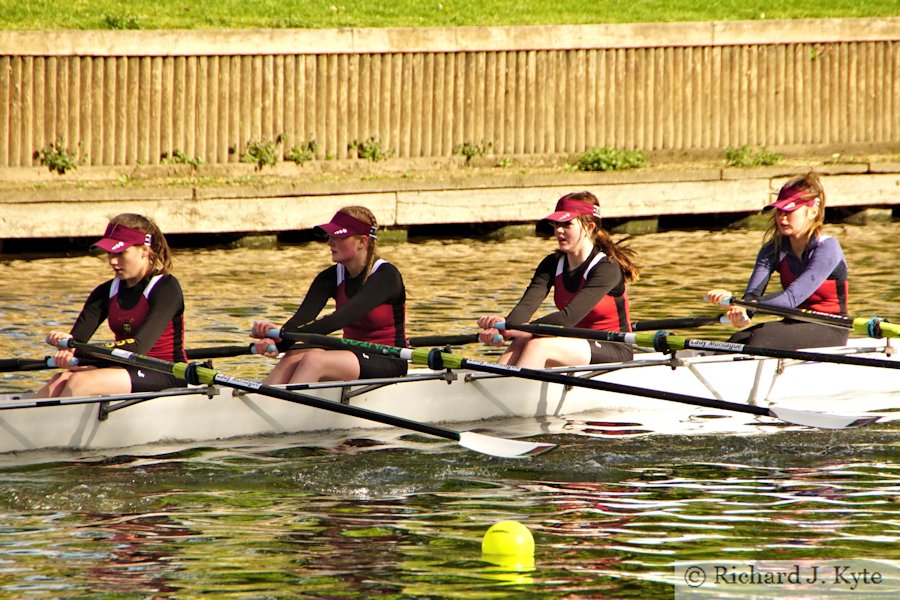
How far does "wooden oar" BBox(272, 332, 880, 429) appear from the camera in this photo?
8867 mm

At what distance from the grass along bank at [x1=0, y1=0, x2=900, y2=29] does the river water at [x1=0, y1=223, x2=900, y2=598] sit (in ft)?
24.5

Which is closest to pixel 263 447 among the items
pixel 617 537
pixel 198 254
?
pixel 617 537

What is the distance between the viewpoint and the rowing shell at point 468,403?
28.2 ft

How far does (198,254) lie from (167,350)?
7.26 m

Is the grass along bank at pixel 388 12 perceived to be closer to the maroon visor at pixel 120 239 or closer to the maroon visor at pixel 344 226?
the maroon visor at pixel 344 226

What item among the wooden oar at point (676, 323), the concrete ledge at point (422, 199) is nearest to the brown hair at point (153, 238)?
the wooden oar at point (676, 323)

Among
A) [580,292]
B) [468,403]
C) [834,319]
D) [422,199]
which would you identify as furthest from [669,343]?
[422,199]

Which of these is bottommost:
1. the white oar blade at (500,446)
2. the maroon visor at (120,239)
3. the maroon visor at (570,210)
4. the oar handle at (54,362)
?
the white oar blade at (500,446)

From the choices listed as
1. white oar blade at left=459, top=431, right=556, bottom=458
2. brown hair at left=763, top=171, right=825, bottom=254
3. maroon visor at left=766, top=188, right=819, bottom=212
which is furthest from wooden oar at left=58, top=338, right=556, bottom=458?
brown hair at left=763, top=171, right=825, bottom=254

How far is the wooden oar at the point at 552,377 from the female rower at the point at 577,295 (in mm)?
360

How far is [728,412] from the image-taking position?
1003 centimetres

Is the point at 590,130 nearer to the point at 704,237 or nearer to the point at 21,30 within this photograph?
the point at 704,237

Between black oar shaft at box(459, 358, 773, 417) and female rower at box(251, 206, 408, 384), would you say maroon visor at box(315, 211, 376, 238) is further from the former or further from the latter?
black oar shaft at box(459, 358, 773, 417)

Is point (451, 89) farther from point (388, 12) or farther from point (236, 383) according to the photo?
point (236, 383)
